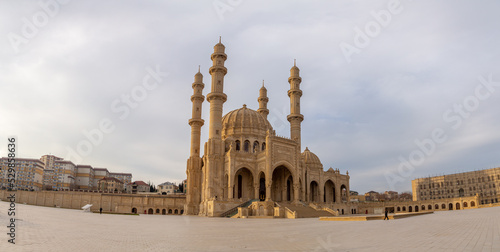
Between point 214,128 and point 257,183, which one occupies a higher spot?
point 214,128

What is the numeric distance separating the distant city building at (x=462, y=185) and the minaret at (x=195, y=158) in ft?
233

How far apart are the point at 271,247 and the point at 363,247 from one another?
2.61 m

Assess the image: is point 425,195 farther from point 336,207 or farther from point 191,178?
point 191,178

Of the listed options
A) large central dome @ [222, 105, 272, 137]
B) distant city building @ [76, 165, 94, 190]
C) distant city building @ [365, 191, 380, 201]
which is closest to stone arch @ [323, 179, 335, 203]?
large central dome @ [222, 105, 272, 137]

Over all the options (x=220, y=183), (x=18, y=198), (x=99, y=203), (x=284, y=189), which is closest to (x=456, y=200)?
(x=284, y=189)

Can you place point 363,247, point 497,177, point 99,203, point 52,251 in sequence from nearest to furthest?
point 52,251
point 363,247
point 99,203
point 497,177

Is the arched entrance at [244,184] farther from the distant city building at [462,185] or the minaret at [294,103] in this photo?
the distant city building at [462,185]

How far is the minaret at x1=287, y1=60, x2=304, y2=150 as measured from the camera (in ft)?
189

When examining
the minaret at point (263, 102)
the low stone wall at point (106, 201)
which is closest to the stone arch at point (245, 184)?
the low stone wall at point (106, 201)

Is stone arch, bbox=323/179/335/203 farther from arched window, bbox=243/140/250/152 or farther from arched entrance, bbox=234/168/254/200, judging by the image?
arched window, bbox=243/140/250/152

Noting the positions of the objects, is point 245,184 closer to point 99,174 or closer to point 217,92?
point 217,92

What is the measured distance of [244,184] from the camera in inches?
2119

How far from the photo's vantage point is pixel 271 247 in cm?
998

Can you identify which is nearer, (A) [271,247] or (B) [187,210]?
(A) [271,247]
